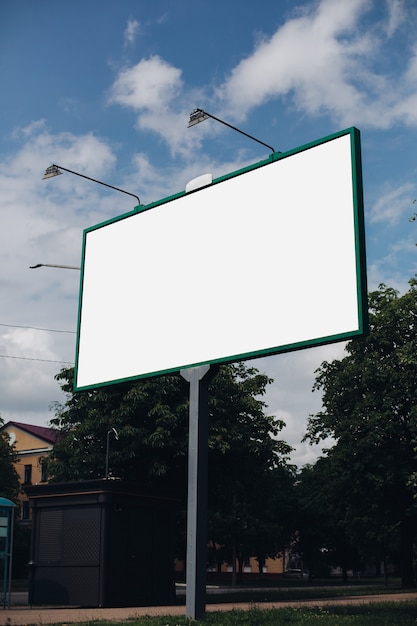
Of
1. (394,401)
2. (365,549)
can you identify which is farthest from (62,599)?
(365,549)

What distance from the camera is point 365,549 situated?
5072cm

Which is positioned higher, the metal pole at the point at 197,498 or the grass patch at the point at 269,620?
the metal pole at the point at 197,498

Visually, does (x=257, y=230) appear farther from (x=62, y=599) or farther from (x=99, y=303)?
(x=62, y=599)

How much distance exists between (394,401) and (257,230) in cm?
2835

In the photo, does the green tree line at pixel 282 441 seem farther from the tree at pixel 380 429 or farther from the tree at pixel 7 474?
the tree at pixel 7 474

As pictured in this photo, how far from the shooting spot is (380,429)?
42.6 m

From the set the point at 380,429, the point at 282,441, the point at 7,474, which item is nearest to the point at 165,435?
the point at 282,441

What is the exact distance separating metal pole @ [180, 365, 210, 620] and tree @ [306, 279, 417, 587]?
2494cm

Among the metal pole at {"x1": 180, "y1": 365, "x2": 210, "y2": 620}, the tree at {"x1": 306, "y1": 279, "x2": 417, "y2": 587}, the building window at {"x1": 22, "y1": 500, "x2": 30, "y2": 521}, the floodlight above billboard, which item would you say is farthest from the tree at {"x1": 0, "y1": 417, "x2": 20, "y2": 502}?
the metal pole at {"x1": 180, "y1": 365, "x2": 210, "y2": 620}

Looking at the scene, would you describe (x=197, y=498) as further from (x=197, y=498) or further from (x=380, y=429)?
(x=380, y=429)

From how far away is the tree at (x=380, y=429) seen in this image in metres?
42.4

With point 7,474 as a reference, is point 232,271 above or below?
above

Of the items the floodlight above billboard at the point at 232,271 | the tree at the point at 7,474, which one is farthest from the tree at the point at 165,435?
the tree at the point at 7,474

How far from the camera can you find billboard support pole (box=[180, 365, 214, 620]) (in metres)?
17.0
